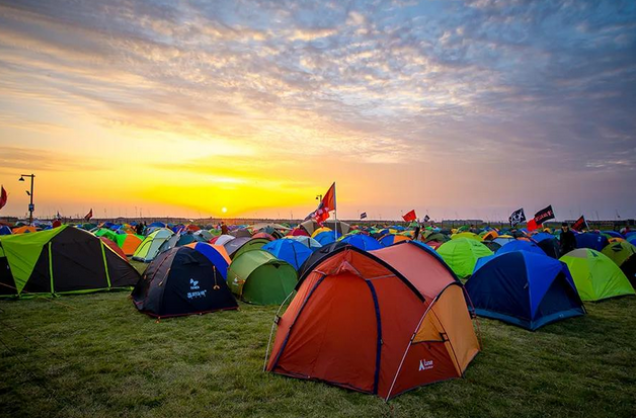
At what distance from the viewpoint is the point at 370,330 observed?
581 centimetres

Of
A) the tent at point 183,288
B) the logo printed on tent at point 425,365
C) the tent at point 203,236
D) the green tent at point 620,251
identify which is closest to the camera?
the logo printed on tent at point 425,365

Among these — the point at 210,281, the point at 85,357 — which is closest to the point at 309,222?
the point at 210,281

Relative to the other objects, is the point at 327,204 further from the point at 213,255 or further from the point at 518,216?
A: the point at 518,216

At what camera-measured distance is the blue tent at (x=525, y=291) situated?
9.02 metres

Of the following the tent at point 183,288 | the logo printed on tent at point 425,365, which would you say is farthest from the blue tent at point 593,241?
the tent at point 183,288

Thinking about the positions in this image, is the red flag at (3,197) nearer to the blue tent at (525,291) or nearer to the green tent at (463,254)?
the blue tent at (525,291)

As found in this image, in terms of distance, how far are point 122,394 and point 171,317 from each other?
13.7 feet

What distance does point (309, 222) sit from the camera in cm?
4084

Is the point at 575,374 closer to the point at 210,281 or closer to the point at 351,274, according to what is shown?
the point at 351,274

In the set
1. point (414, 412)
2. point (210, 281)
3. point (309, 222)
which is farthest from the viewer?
point (309, 222)

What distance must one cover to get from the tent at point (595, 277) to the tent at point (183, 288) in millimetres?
11407

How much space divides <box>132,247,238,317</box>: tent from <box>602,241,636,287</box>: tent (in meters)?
14.7

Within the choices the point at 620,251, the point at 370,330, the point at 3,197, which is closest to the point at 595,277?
the point at 620,251

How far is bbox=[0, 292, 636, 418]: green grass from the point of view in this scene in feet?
16.8
